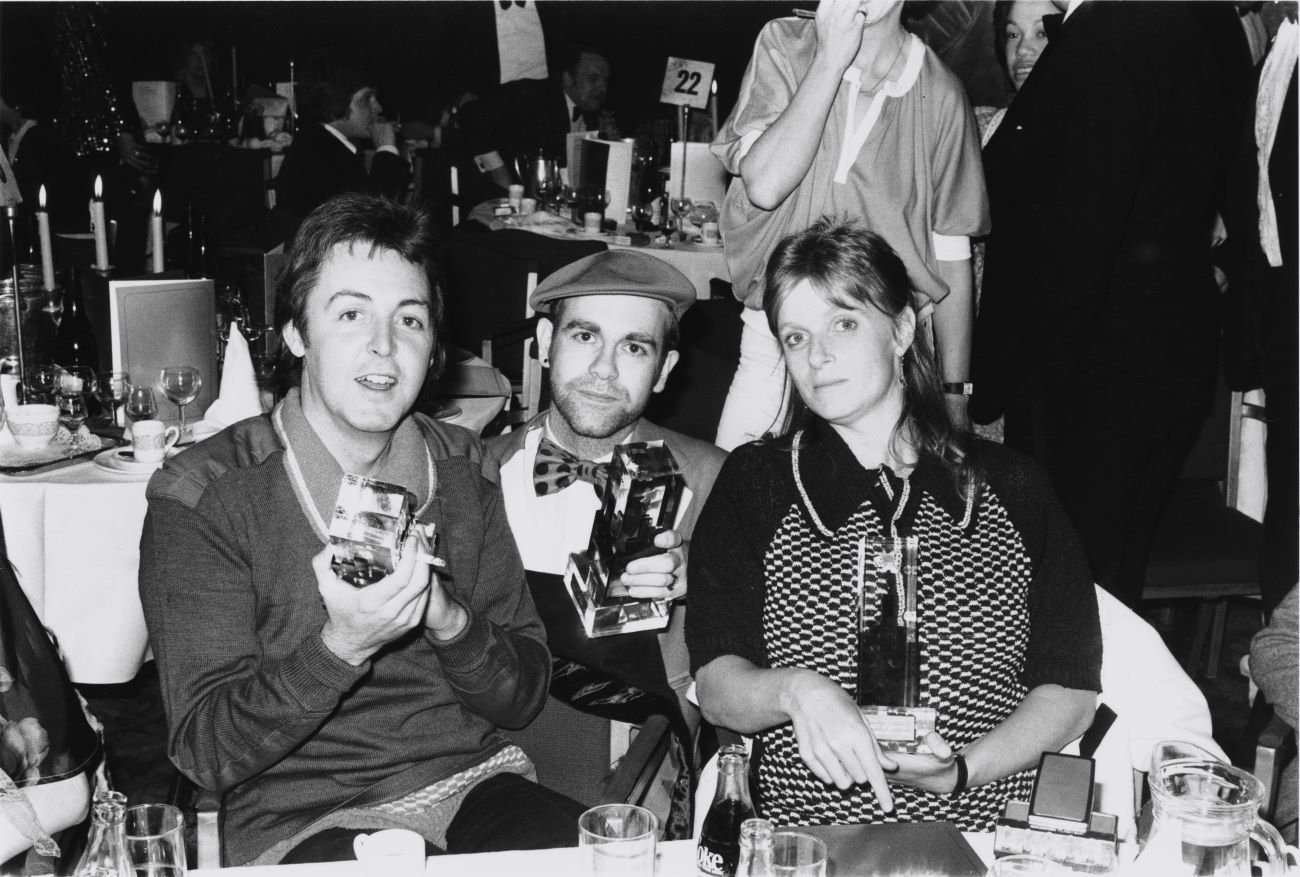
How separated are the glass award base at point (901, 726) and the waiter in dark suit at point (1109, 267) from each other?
143cm

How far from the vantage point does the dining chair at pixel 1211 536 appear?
3.15m

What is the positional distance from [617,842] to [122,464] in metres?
1.94

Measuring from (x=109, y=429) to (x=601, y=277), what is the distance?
1487 mm

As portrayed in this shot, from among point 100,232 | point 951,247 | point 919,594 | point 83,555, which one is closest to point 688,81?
point 100,232

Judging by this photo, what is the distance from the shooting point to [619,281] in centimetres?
230

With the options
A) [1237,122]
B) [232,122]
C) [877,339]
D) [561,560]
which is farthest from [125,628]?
[232,122]

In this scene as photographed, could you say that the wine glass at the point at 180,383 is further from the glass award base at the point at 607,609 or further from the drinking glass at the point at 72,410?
the glass award base at the point at 607,609

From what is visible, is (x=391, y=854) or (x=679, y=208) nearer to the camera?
(x=391, y=854)

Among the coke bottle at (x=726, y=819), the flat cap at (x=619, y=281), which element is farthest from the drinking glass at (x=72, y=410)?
the coke bottle at (x=726, y=819)

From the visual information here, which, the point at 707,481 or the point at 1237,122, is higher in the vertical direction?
the point at 1237,122

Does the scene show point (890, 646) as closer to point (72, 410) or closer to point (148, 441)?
point (148, 441)

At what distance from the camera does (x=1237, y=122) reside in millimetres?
2932

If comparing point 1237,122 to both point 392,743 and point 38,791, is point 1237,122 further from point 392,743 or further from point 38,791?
point 38,791

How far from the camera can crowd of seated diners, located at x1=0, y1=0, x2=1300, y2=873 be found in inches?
67.4
